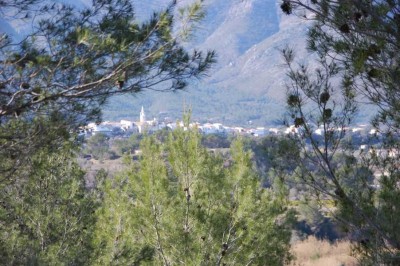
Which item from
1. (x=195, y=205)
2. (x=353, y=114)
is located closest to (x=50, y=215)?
(x=195, y=205)

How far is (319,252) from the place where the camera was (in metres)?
17.8

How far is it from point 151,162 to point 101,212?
72.6 inches

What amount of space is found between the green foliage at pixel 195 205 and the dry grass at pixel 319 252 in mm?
10020

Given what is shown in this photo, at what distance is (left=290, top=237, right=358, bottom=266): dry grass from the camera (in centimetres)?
1592

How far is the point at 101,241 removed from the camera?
23.1ft

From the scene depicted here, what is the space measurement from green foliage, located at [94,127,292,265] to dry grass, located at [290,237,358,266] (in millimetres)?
10020

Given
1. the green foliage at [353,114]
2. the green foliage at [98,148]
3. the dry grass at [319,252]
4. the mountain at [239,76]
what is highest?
the green foliage at [353,114]

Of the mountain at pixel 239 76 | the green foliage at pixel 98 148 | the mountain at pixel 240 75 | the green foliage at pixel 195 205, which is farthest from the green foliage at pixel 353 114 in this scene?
the mountain at pixel 240 75

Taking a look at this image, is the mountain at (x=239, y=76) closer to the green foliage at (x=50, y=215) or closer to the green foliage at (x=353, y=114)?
the green foliage at (x=50, y=215)

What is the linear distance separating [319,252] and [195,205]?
43.1 feet

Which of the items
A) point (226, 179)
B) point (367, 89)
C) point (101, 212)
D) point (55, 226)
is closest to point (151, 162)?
point (226, 179)

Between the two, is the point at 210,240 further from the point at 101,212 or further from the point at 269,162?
the point at 101,212

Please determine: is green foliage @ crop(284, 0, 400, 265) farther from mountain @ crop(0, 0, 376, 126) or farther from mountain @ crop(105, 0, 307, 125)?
Result: mountain @ crop(105, 0, 307, 125)

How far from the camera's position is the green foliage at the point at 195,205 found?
5527mm
